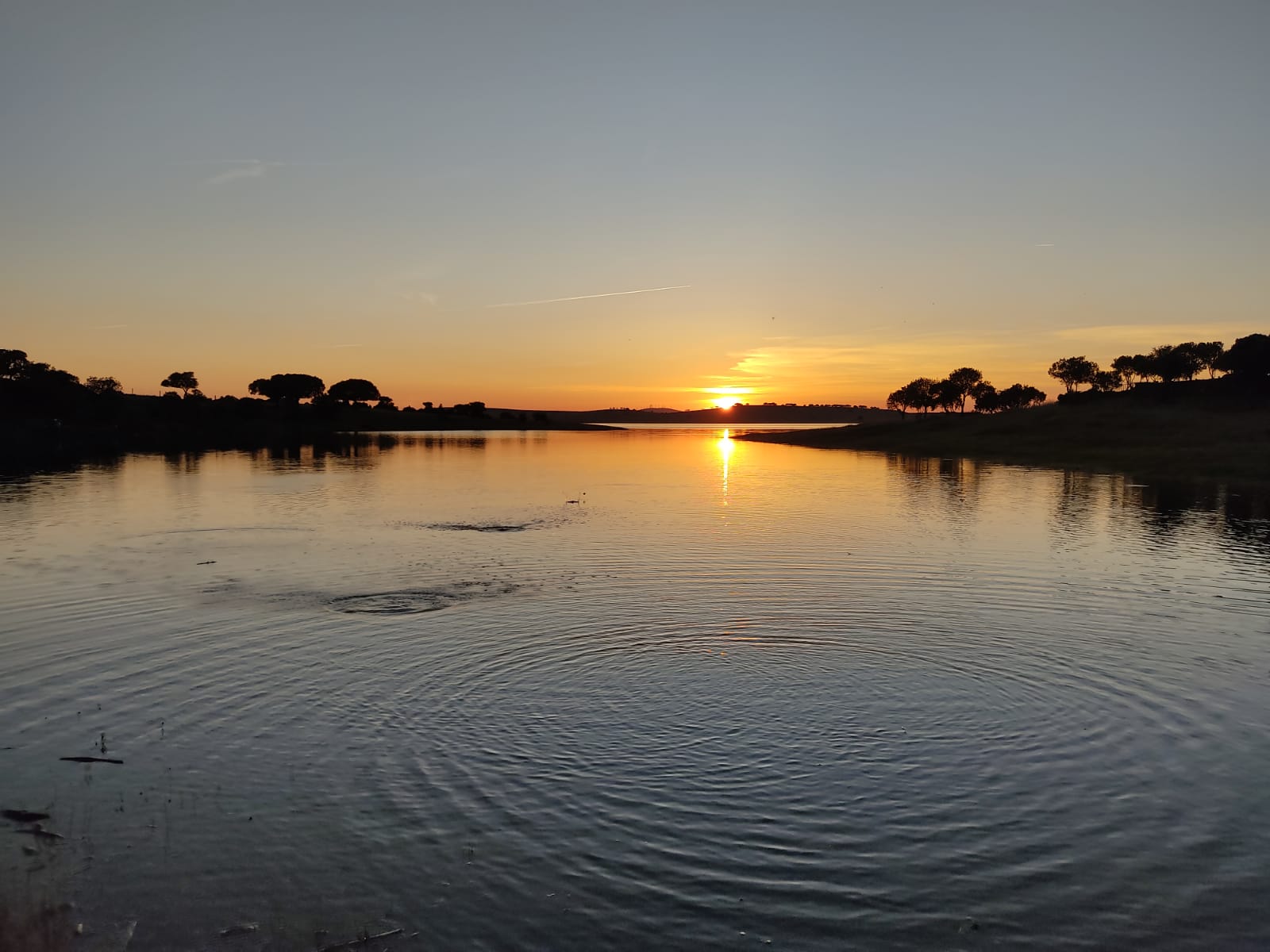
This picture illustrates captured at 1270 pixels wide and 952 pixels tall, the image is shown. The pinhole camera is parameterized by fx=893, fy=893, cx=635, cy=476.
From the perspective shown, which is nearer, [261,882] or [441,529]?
[261,882]

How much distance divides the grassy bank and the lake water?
160 feet

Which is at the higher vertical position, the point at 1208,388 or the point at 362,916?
the point at 1208,388

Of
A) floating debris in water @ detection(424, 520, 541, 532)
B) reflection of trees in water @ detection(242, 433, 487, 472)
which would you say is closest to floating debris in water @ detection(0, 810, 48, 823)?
floating debris in water @ detection(424, 520, 541, 532)

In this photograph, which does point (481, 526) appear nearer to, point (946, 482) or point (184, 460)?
point (946, 482)

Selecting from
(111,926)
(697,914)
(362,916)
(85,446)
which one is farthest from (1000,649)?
(85,446)

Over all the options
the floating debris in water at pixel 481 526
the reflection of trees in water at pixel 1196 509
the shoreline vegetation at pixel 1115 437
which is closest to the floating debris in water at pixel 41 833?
the floating debris in water at pixel 481 526

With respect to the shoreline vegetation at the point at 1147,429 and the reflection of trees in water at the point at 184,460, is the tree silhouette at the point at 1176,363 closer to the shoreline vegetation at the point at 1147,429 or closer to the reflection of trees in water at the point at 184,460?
the shoreline vegetation at the point at 1147,429

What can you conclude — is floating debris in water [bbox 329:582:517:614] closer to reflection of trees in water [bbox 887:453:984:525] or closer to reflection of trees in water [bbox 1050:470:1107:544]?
reflection of trees in water [bbox 1050:470:1107:544]

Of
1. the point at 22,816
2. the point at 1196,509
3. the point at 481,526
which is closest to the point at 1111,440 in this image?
the point at 1196,509

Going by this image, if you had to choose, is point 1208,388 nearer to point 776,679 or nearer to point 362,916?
point 776,679

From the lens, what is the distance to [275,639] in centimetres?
2470

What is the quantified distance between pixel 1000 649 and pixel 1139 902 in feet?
41.9

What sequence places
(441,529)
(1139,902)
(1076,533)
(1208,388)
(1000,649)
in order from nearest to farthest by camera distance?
(1139,902) < (1000,649) < (1076,533) < (441,529) < (1208,388)

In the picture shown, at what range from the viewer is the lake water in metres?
11.3
